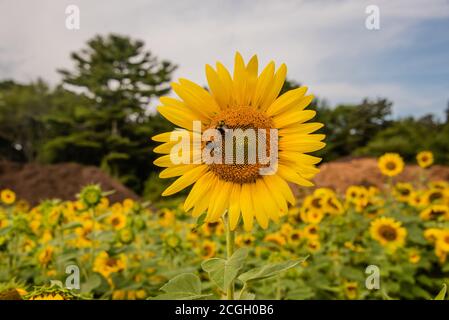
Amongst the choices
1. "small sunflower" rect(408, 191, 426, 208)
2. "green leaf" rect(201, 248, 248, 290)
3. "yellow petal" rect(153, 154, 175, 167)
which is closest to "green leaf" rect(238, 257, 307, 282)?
"green leaf" rect(201, 248, 248, 290)

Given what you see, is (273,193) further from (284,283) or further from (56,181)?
(56,181)

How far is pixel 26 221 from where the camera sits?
1636mm

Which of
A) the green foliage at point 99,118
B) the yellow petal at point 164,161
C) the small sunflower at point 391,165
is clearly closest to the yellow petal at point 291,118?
the yellow petal at point 164,161

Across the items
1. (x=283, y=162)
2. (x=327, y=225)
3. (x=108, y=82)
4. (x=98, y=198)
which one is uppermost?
(x=108, y=82)

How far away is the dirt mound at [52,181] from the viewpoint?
699cm

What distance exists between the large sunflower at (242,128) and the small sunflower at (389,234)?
1.64m

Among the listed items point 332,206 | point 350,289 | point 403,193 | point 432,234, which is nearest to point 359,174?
point 403,193

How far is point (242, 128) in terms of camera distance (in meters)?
0.74

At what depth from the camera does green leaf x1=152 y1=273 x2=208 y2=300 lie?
755mm

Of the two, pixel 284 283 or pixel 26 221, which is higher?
pixel 26 221

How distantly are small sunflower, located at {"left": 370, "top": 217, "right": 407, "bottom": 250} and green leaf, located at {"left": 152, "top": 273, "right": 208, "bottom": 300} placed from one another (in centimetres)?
163

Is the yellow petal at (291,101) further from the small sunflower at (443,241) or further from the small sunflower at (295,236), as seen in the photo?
the small sunflower at (443,241)
